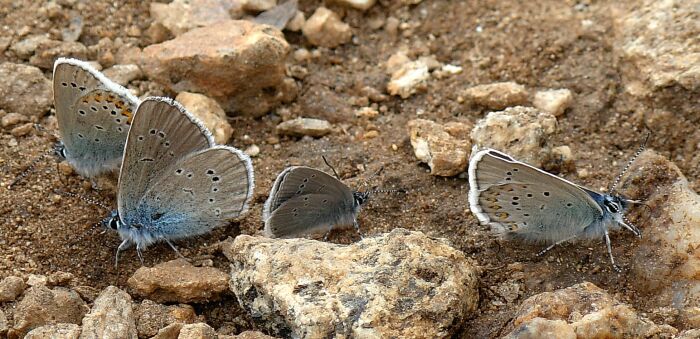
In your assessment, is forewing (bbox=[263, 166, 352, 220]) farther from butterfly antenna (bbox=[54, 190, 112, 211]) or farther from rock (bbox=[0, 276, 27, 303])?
rock (bbox=[0, 276, 27, 303])

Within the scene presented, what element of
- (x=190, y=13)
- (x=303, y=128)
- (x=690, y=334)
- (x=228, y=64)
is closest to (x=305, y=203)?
(x=303, y=128)

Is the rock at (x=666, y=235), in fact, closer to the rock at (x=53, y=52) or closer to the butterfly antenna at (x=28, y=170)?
the butterfly antenna at (x=28, y=170)

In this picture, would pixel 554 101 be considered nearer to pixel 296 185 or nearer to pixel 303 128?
pixel 303 128

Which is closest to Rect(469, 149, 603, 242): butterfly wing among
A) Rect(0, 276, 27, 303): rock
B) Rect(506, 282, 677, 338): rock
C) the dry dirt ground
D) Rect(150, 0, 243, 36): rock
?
the dry dirt ground

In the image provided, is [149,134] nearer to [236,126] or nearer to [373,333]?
[236,126]

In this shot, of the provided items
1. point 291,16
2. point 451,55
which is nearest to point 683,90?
point 451,55

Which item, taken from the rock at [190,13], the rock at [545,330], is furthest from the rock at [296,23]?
the rock at [545,330]
